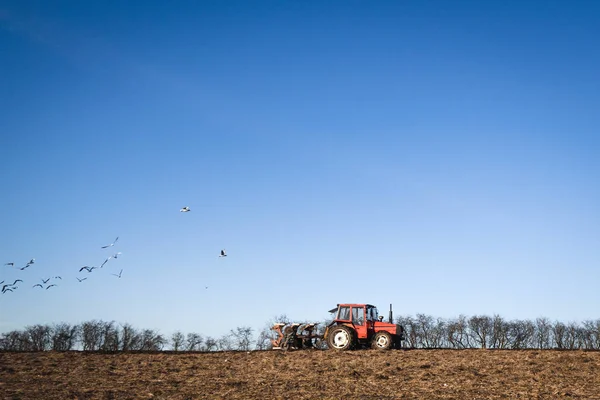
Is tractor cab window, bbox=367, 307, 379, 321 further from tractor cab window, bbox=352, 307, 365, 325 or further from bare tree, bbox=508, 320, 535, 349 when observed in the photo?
bare tree, bbox=508, 320, 535, 349

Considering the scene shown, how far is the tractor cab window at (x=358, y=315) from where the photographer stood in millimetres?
30305

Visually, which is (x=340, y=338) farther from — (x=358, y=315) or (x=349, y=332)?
(x=358, y=315)

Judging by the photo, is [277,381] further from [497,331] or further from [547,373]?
[497,331]

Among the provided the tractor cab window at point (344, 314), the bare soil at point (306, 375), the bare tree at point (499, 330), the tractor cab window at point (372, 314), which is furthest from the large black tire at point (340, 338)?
the bare tree at point (499, 330)

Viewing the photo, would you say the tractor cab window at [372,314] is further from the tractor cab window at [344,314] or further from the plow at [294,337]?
the plow at [294,337]

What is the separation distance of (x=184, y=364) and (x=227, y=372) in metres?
2.87

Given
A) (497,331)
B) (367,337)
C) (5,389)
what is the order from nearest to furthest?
(5,389)
(367,337)
(497,331)

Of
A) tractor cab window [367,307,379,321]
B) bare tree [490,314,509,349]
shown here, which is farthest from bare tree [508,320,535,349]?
tractor cab window [367,307,379,321]

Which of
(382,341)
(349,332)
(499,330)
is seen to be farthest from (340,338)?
(499,330)

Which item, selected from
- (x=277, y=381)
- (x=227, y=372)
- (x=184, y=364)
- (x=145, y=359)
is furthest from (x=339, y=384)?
(x=145, y=359)

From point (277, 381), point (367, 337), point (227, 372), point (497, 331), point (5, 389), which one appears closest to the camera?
point (5, 389)

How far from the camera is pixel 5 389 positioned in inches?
773

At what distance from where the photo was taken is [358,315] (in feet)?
99.9

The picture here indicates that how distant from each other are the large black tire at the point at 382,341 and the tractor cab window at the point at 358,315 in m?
1.14
